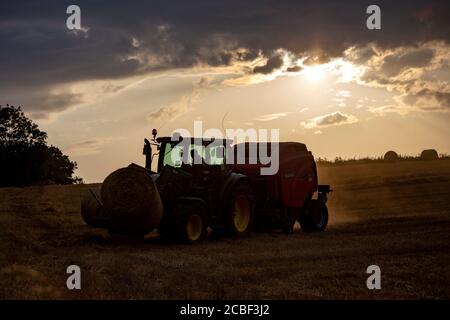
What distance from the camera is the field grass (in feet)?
30.8

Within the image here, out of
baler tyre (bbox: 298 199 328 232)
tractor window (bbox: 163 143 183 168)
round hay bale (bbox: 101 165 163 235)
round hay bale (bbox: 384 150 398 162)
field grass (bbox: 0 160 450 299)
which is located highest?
round hay bale (bbox: 384 150 398 162)

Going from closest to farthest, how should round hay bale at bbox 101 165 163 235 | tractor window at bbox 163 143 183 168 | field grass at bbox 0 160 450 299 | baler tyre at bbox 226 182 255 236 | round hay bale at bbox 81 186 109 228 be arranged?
field grass at bbox 0 160 450 299 < round hay bale at bbox 101 165 163 235 < round hay bale at bbox 81 186 109 228 < tractor window at bbox 163 143 183 168 < baler tyre at bbox 226 182 255 236

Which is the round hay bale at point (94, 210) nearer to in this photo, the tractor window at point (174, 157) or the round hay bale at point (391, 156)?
the tractor window at point (174, 157)

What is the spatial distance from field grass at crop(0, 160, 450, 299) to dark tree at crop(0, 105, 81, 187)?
24.1 m

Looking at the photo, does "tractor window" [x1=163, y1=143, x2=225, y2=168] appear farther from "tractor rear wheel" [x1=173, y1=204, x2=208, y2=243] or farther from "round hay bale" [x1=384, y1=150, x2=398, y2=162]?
"round hay bale" [x1=384, y1=150, x2=398, y2=162]

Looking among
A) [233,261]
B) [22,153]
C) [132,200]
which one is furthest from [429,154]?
[233,261]

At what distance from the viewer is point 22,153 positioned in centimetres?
4772

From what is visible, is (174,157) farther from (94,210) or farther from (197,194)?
A: (94,210)

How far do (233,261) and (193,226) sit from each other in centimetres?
280

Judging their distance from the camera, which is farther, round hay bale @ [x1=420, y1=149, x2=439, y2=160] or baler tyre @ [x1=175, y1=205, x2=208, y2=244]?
round hay bale @ [x1=420, y1=149, x2=439, y2=160]

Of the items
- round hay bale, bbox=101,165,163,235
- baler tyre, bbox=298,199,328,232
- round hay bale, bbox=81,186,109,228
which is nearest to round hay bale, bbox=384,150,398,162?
baler tyre, bbox=298,199,328,232

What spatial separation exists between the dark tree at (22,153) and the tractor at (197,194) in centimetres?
3095
